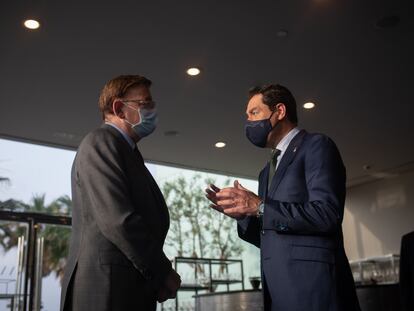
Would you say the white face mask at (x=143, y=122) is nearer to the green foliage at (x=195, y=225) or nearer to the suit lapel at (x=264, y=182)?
the suit lapel at (x=264, y=182)

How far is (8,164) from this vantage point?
7.29m

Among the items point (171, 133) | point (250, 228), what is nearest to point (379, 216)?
point (171, 133)

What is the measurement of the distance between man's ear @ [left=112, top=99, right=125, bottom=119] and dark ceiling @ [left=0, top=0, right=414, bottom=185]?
103 inches

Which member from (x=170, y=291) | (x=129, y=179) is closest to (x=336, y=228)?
(x=170, y=291)

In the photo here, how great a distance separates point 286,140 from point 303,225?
1.64 ft

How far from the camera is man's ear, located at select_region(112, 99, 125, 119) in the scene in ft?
6.78

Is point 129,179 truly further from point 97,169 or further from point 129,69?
point 129,69

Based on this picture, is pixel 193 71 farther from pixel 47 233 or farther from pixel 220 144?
pixel 47 233

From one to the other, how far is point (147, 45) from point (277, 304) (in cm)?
380

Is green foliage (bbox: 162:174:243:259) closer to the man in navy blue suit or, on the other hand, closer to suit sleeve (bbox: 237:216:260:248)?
suit sleeve (bbox: 237:216:260:248)

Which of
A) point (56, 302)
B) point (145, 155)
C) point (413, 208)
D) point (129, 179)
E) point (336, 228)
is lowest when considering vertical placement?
point (56, 302)

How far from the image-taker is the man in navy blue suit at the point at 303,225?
1711 millimetres

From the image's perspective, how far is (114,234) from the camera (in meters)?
1.63

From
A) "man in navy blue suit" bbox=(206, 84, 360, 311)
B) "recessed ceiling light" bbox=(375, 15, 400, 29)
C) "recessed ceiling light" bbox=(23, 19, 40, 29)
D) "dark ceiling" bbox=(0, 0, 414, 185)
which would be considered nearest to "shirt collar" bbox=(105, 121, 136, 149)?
"man in navy blue suit" bbox=(206, 84, 360, 311)
